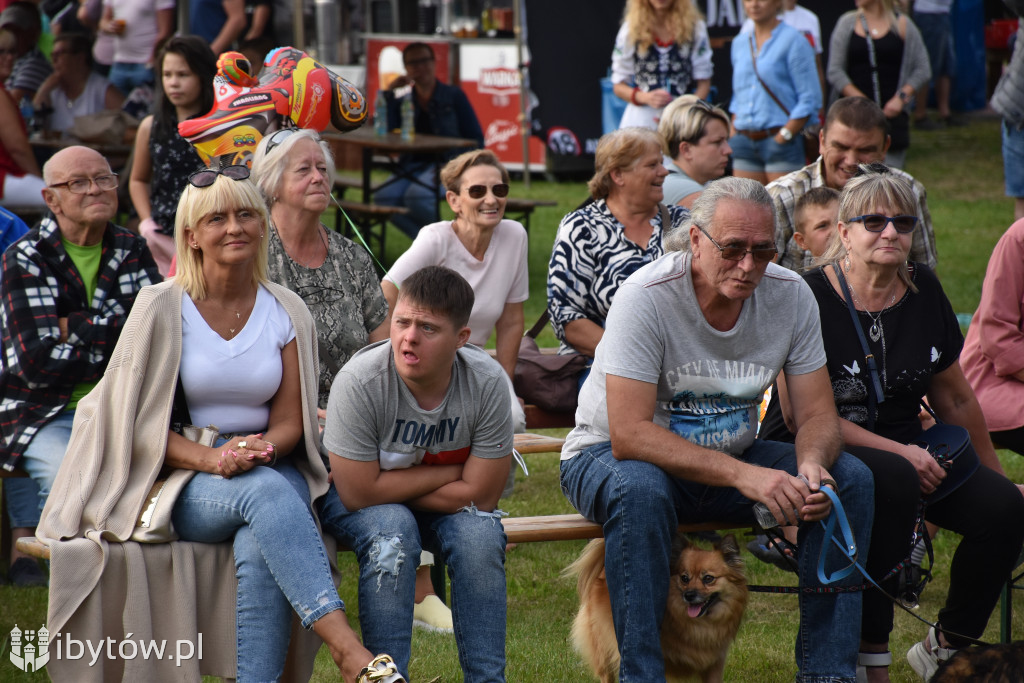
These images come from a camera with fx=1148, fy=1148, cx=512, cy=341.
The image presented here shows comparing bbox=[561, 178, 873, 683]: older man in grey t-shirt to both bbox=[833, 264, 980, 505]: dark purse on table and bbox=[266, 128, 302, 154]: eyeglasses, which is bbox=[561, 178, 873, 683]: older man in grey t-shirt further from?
bbox=[266, 128, 302, 154]: eyeglasses

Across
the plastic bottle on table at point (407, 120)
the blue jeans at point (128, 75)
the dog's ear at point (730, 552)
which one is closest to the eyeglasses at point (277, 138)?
the dog's ear at point (730, 552)

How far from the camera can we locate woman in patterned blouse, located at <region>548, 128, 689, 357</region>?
4.61m

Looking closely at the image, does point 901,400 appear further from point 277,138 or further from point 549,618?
point 277,138

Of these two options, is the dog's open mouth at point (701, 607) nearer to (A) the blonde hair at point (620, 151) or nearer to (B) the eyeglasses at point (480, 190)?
(A) the blonde hair at point (620, 151)

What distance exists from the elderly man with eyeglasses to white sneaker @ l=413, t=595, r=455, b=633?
1.35 m

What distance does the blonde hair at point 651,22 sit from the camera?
7.96m

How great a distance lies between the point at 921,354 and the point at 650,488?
3.62 feet

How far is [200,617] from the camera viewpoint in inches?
126

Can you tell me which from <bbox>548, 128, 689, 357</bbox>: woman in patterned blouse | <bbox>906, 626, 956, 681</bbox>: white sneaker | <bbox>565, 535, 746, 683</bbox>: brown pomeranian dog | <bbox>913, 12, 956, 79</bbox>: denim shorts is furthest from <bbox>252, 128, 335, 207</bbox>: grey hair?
<bbox>913, 12, 956, 79</bbox>: denim shorts

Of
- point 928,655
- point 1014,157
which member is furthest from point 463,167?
point 1014,157

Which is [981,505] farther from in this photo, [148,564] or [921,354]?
[148,564]

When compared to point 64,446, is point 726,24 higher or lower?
higher

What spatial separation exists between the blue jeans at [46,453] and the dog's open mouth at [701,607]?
205 centimetres

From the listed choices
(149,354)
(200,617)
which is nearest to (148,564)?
(200,617)
